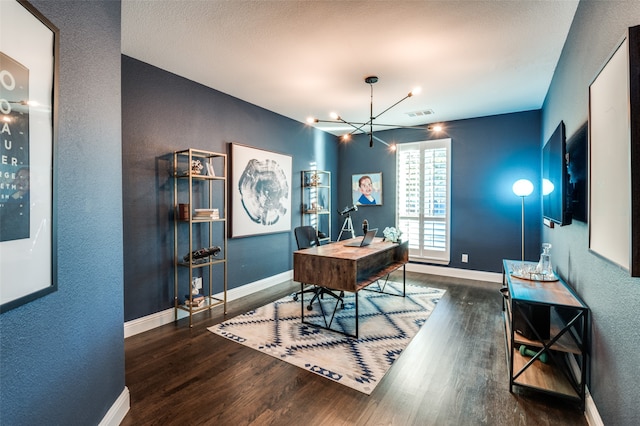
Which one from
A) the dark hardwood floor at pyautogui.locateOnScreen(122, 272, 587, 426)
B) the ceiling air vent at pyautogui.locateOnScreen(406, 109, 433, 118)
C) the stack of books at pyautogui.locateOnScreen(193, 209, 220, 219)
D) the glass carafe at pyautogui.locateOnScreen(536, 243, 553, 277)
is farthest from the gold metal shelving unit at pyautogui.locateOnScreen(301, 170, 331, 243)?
the glass carafe at pyautogui.locateOnScreen(536, 243, 553, 277)

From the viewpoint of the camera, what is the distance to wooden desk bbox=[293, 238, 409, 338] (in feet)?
8.86

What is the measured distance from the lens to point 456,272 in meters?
5.14

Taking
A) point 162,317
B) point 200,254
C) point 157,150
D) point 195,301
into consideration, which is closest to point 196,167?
point 157,150

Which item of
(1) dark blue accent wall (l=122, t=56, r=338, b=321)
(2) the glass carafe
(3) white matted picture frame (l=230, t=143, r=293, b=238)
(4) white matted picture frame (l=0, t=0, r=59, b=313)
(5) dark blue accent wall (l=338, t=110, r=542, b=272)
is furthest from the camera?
(5) dark blue accent wall (l=338, t=110, r=542, b=272)

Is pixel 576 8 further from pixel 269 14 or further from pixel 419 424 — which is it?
pixel 419 424

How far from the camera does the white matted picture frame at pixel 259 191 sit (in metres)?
4.01

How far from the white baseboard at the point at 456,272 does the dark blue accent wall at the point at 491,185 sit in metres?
0.09

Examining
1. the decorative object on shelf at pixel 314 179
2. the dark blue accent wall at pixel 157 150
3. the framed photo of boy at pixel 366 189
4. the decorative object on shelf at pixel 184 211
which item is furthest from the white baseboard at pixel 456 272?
the decorative object on shelf at pixel 184 211

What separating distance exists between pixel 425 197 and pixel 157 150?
4.32 m

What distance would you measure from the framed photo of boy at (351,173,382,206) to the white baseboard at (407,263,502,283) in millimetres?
1414

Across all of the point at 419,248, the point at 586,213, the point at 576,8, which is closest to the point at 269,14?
the point at 576,8

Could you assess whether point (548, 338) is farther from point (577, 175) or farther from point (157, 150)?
point (157, 150)

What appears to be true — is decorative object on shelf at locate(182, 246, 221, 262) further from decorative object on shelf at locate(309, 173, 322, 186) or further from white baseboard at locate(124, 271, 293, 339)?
decorative object on shelf at locate(309, 173, 322, 186)

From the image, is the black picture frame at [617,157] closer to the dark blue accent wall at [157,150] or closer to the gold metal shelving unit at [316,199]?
the dark blue accent wall at [157,150]
